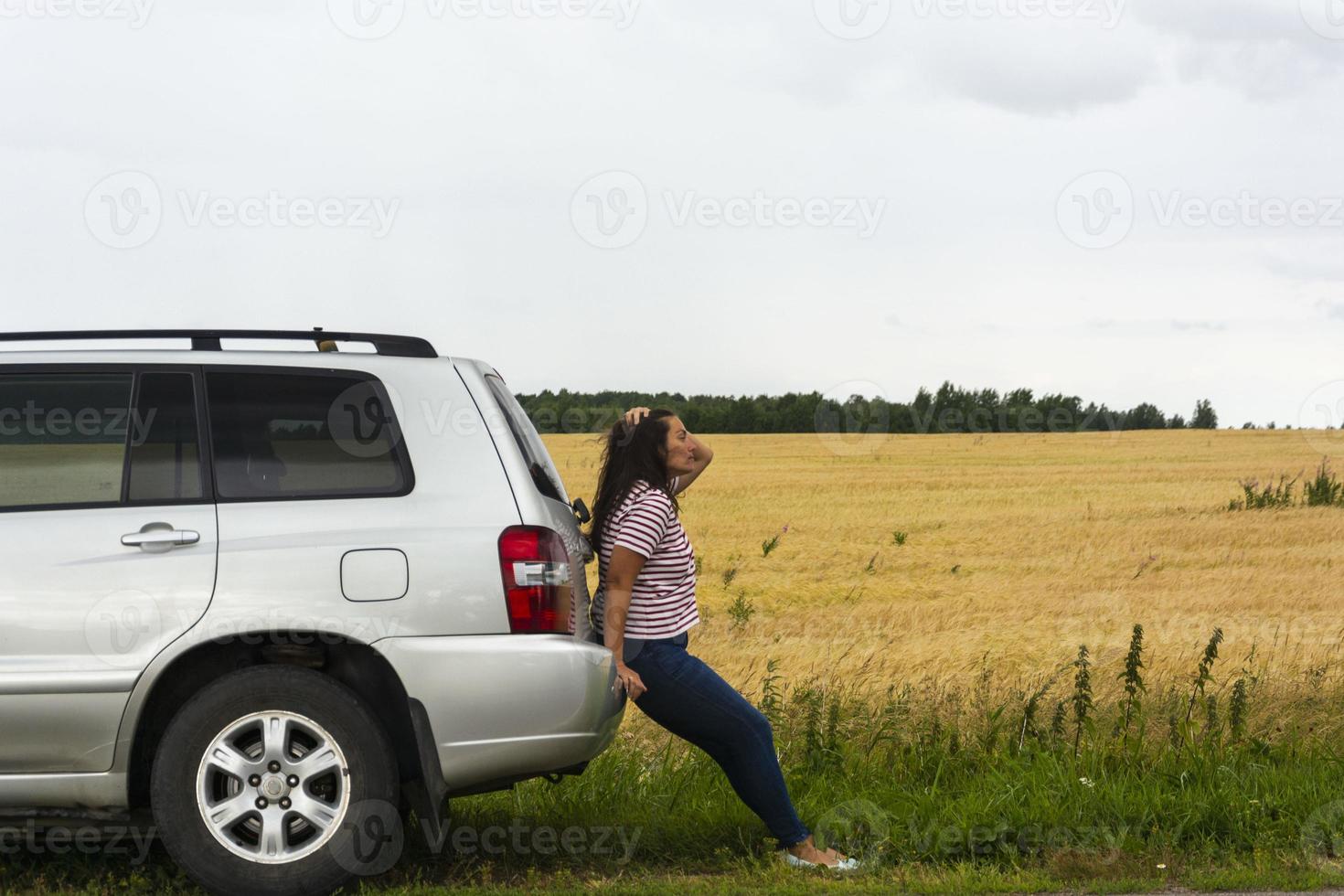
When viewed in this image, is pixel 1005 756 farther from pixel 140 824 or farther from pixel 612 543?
pixel 140 824

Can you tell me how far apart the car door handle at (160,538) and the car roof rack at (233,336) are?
729 millimetres

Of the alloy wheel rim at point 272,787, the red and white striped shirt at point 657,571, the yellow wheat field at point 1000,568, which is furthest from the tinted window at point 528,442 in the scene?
the yellow wheat field at point 1000,568

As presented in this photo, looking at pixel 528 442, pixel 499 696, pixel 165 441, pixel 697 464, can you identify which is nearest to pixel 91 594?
pixel 165 441

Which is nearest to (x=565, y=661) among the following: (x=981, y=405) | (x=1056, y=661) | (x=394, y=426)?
(x=394, y=426)

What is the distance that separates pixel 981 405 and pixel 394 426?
232 feet

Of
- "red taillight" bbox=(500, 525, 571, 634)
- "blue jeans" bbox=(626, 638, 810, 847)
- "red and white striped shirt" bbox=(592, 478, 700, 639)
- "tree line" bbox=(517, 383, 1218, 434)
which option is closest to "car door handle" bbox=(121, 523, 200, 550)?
"red taillight" bbox=(500, 525, 571, 634)

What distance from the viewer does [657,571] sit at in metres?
4.92

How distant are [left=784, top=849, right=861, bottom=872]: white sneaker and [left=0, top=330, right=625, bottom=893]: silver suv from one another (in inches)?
39.8

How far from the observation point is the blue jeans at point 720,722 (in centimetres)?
491

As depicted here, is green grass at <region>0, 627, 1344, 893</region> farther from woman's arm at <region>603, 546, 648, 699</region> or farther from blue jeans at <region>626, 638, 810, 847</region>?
woman's arm at <region>603, 546, 648, 699</region>

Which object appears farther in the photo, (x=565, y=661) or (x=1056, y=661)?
(x=1056, y=661)

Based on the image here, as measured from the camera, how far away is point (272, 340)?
15.8 feet

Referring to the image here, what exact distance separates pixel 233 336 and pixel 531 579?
1.48 m

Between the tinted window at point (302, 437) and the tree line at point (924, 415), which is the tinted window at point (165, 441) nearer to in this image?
the tinted window at point (302, 437)
